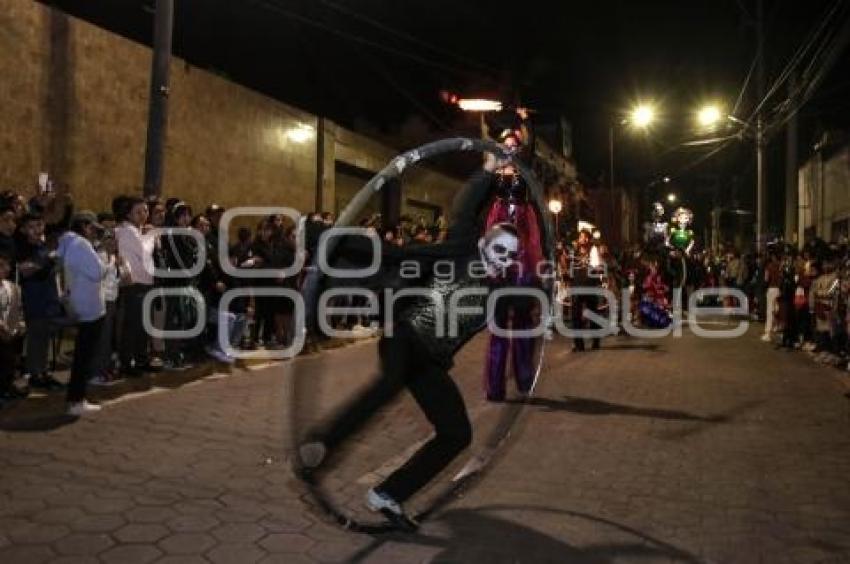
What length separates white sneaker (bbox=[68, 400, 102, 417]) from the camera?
748 cm

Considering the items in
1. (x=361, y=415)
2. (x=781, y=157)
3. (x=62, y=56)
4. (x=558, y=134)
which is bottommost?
(x=361, y=415)

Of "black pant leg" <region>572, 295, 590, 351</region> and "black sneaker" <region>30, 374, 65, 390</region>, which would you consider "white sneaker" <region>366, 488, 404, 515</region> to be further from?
"black pant leg" <region>572, 295, 590, 351</region>

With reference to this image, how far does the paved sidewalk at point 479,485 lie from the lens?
15.2ft

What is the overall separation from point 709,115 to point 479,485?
22372 mm

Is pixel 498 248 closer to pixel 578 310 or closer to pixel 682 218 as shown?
pixel 578 310

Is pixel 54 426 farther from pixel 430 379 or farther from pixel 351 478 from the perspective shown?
pixel 430 379

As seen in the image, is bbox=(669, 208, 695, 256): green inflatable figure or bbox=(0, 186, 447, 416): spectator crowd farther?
bbox=(669, 208, 695, 256): green inflatable figure

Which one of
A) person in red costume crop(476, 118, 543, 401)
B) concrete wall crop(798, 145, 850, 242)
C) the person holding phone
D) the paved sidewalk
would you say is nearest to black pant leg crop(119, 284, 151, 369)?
the person holding phone

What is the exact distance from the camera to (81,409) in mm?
7527

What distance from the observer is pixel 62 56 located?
11.2 m

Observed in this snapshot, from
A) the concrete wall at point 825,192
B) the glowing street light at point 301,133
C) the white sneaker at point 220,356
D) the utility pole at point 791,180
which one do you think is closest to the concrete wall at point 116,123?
the glowing street light at point 301,133

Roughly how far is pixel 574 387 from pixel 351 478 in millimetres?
5063

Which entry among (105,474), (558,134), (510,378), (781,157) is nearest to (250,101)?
(510,378)

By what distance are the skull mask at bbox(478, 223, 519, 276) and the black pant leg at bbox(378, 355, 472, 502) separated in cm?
67
